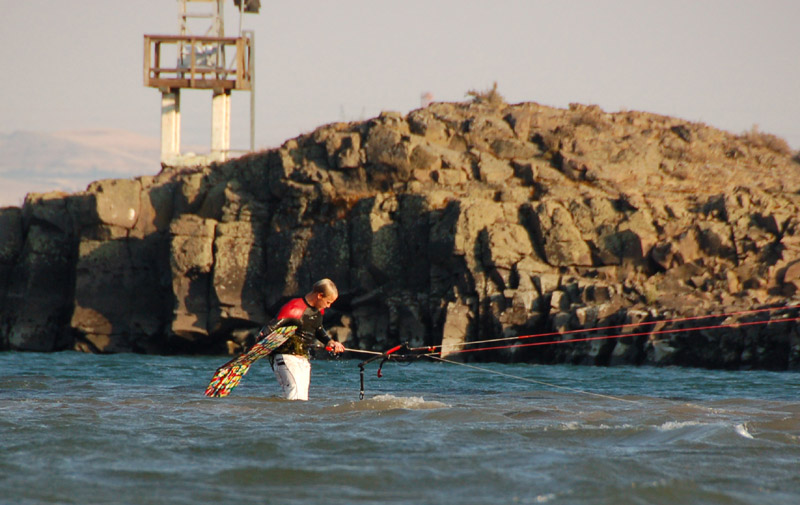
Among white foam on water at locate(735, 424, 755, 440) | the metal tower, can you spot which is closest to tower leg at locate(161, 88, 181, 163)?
the metal tower

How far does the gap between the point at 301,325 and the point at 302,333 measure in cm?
12

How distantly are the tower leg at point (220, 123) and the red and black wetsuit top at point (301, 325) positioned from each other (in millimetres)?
26484

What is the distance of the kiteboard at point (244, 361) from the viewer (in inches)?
421

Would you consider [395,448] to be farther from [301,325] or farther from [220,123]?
[220,123]

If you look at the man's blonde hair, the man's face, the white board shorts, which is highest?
the man's blonde hair

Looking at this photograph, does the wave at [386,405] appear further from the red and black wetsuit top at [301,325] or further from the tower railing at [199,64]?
the tower railing at [199,64]

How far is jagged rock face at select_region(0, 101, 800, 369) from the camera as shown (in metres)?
26.3

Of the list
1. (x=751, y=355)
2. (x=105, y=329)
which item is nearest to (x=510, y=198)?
(x=751, y=355)

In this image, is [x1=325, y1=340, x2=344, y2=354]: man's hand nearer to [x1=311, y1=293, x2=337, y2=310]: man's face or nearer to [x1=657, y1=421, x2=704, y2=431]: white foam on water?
[x1=311, y1=293, x2=337, y2=310]: man's face

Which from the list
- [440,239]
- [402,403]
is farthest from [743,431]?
[440,239]

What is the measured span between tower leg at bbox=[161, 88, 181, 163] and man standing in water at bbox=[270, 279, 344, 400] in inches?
1107

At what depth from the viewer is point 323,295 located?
1067cm

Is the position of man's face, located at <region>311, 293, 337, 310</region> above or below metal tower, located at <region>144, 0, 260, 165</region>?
below

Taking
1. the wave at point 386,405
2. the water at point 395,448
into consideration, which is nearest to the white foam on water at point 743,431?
the water at point 395,448
